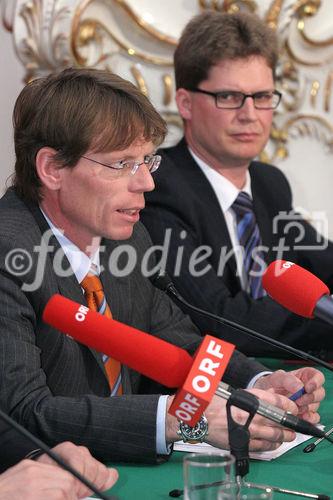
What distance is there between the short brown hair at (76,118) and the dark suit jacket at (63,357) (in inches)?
5.4

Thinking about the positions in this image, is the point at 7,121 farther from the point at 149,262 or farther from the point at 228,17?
the point at 149,262

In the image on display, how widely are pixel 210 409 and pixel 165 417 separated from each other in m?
0.09

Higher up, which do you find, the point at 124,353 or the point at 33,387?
the point at 124,353

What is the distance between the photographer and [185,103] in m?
3.22

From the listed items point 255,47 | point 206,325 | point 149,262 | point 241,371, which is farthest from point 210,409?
point 255,47

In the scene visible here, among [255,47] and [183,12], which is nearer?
[255,47]

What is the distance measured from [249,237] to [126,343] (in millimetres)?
1684

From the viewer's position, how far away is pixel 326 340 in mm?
2680

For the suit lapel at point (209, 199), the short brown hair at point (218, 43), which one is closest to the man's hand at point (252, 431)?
the suit lapel at point (209, 199)

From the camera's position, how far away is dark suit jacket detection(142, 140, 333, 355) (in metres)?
2.71

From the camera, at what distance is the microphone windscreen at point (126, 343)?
142 cm

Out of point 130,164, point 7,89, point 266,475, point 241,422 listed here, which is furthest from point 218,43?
point 266,475

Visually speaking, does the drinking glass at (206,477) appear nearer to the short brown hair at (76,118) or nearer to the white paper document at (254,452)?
the white paper document at (254,452)

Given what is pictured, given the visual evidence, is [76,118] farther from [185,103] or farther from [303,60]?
[303,60]
